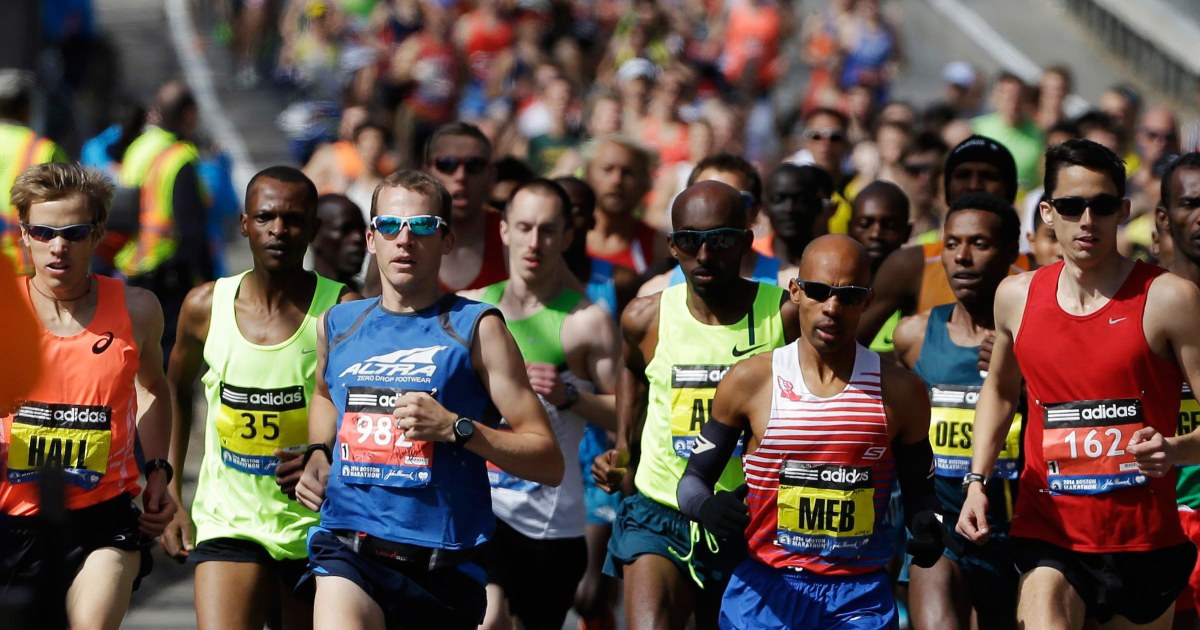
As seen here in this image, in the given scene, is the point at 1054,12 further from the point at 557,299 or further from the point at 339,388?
the point at 339,388

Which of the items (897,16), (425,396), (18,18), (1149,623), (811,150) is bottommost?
(1149,623)

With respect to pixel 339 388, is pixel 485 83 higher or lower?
higher

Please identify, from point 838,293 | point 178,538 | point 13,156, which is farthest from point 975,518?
point 13,156

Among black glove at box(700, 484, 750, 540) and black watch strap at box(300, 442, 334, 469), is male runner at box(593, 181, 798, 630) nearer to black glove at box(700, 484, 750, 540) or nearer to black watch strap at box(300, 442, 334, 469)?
black glove at box(700, 484, 750, 540)

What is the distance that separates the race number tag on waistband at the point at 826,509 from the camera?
6352mm

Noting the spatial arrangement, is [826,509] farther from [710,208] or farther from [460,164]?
[460,164]

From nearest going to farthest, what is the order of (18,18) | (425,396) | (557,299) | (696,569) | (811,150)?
1. (425,396)
2. (696,569)
3. (557,299)
4. (811,150)
5. (18,18)

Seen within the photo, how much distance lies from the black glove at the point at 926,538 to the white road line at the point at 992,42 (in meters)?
15.0

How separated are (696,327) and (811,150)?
418 centimetres

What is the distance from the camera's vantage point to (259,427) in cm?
730

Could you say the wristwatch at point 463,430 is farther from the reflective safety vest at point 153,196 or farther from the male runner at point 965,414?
the reflective safety vest at point 153,196

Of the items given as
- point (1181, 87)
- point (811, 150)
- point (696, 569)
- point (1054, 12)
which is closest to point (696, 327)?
point (696, 569)

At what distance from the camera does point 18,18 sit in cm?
1249

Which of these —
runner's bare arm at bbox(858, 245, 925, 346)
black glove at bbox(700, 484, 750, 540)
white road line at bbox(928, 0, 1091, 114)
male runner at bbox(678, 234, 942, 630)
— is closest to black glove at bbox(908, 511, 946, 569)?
male runner at bbox(678, 234, 942, 630)
